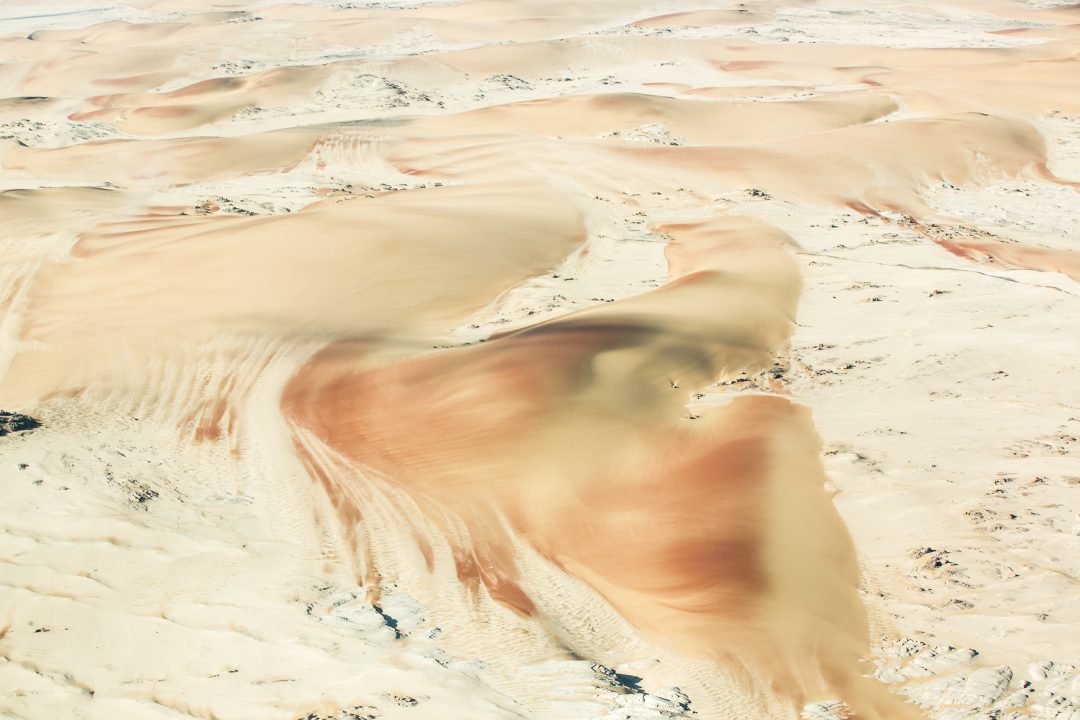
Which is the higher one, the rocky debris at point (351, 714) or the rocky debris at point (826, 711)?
the rocky debris at point (351, 714)

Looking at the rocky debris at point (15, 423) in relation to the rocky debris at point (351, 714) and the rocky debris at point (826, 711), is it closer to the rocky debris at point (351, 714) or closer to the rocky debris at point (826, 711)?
the rocky debris at point (351, 714)

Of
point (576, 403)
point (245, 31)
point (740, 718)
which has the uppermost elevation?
point (245, 31)

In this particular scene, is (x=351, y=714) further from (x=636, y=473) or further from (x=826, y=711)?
(x=636, y=473)

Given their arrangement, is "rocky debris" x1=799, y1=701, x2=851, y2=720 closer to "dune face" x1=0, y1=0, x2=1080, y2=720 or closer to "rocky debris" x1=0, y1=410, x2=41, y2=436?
"dune face" x1=0, y1=0, x2=1080, y2=720

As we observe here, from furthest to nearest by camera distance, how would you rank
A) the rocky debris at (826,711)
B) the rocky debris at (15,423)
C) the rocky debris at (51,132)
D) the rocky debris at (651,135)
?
the rocky debris at (51,132)
the rocky debris at (651,135)
the rocky debris at (15,423)
the rocky debris at (826,711)

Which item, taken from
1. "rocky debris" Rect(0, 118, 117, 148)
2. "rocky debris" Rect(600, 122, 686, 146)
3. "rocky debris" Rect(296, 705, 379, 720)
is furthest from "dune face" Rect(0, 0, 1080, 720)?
"rocky debris" Rect(0, 118, 117, 148)

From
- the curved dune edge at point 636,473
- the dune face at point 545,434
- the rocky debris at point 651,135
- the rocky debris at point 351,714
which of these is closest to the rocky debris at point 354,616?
the dune face at point 545,434

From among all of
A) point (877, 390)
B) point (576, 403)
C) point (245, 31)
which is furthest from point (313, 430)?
point (245, 31)

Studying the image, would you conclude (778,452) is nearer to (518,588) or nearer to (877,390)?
(877,390)
